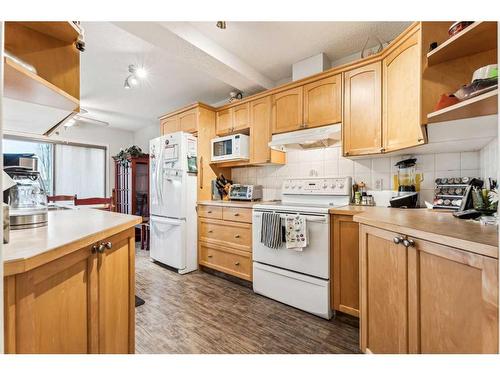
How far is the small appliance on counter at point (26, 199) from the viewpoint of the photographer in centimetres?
86

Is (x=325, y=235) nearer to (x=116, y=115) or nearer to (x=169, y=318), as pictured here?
(x=169, y=318)

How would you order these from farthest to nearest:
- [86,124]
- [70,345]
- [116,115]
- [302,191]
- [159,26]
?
[86,124] → [116,115] → [302,191] → [159,26] → [70,345]

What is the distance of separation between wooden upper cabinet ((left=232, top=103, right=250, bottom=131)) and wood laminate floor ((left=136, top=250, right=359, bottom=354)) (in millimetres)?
1880

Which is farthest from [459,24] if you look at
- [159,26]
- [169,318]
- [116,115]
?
[116,115]

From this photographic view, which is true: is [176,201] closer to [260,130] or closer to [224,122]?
[224,122]

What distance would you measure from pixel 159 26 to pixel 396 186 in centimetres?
233

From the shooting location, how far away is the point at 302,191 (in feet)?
7.98

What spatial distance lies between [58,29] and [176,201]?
200 centimetres

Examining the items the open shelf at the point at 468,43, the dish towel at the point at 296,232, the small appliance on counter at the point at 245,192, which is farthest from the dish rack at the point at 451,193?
the small appliance on counter at the point at 245,192

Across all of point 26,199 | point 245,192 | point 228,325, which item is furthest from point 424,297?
point 245,192

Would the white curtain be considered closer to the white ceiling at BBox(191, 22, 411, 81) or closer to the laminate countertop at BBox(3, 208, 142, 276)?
the white ceiling at BBox(191, 22, 411, 81)

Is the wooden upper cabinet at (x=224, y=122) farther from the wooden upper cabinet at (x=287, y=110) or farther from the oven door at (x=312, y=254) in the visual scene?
the oven door at (x=312, y=254)

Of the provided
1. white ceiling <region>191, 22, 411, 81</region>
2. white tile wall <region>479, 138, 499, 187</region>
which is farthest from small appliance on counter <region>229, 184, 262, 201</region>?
white tile wall <region>479, 138, 499, 187</region>

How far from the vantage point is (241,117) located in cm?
288
